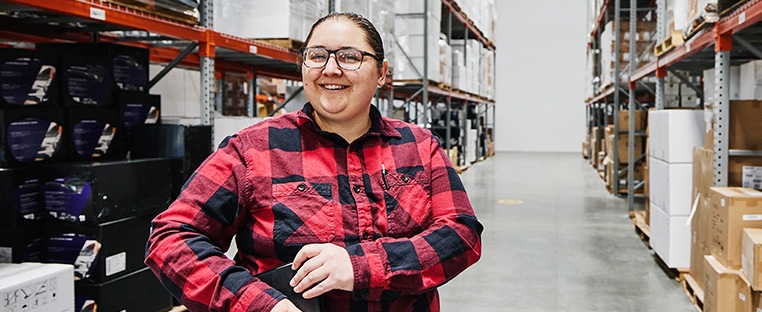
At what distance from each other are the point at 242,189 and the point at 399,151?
0.38m

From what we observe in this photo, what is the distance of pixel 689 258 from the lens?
15.1 ft

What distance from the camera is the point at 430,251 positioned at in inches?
58.6

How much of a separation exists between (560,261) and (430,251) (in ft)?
13.5

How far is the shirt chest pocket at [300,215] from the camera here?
1.46m

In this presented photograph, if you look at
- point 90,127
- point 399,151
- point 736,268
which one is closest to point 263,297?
point 399,151

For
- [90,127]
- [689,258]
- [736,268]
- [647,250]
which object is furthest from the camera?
[647,250]

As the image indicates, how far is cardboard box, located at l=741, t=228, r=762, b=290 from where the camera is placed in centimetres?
300

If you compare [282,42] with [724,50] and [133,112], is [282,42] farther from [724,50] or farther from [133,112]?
[724,50]

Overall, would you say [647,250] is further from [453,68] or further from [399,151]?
[453,68]

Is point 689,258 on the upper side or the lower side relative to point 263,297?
lower

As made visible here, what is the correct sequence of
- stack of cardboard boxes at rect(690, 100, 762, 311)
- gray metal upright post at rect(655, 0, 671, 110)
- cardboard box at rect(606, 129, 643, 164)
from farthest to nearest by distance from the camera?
cardboard box at rect(606, 129, 643, 164) < gray metal upright post at rect(655, 0, 671, 110) < stack of cardboard boxes at rect(690, 100, 762, 311)

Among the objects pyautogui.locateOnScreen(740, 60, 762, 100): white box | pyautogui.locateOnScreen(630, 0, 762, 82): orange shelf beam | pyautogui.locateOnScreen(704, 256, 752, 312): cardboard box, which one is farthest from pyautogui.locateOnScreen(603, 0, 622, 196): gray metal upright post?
pyautogui.locateOnScreen(704, 256, 752, 312): cardboard box

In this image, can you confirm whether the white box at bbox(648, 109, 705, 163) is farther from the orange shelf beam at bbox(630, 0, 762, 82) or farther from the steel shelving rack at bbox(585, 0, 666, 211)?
the steel shelving rack at bbox(585, 0, 666, 211)

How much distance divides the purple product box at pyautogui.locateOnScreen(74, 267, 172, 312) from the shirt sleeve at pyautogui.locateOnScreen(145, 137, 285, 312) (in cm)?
176
